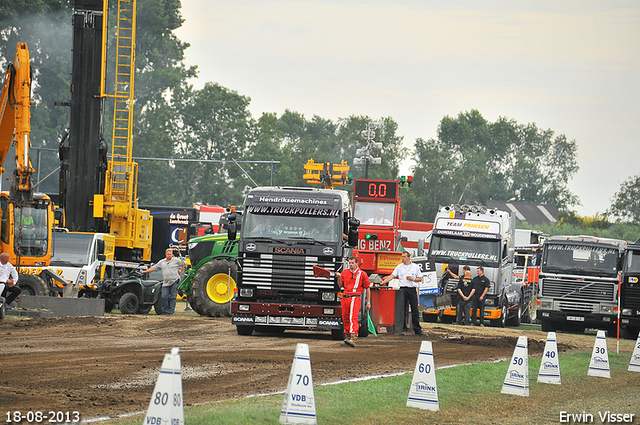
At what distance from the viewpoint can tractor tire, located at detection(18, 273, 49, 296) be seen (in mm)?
23250

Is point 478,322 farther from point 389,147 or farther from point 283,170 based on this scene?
point 389,147

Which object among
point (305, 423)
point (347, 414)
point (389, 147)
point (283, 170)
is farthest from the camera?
point (389, 147)

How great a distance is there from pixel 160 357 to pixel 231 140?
256 ft

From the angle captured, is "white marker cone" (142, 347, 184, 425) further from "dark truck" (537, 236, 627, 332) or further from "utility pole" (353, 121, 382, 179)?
"utility pole" (353, 121, 382, 179)

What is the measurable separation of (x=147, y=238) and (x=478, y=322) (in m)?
12.0

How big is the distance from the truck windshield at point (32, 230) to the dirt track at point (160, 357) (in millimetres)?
3950

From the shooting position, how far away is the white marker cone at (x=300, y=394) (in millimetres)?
8320

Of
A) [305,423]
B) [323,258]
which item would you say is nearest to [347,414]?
[305,423]

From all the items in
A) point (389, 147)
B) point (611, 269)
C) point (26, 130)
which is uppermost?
point (389, 147)

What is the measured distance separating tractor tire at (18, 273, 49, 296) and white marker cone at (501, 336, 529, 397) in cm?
1458

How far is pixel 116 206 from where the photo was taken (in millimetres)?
29094

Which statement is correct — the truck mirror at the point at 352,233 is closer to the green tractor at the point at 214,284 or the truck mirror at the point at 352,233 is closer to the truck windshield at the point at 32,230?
the green tractor at the point at 214,284

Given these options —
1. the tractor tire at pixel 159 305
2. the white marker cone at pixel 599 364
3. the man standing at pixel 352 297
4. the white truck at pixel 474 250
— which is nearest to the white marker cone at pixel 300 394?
the white marker cone at pixel 599 364

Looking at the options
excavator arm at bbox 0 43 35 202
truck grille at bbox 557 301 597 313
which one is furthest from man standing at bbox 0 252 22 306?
truck grille at bbox 557 301 597 313
